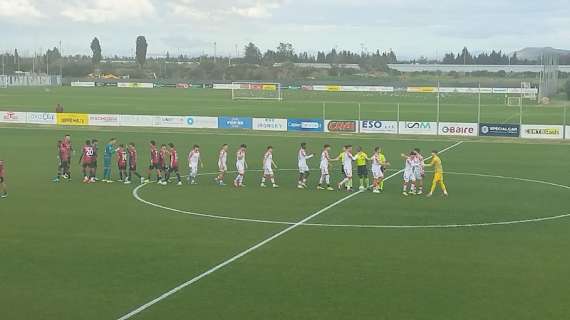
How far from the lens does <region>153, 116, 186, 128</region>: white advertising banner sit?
2544 inches

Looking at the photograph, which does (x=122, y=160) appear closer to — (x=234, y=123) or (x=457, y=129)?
(x=234, y=123)

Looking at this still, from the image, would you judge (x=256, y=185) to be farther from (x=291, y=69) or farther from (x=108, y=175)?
(x=291, y=69)

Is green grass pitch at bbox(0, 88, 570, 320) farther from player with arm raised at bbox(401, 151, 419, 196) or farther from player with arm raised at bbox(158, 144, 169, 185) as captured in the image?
player with arm raised at bbox(158, 144, 169, 185)

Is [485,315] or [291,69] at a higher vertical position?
[291,69]

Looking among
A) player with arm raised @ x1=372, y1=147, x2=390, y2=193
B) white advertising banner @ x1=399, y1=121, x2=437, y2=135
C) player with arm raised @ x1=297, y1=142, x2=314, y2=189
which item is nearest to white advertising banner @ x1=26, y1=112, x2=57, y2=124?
white advertising banner @ x1=399, y1=121, x2=437, y2=135

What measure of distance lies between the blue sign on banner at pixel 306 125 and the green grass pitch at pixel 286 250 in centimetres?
2502

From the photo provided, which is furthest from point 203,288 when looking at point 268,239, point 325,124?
point 325,124

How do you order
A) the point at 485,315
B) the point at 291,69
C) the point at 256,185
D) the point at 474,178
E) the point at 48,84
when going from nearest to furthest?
the point at 485,315, the point at 256,185, the point at 474,178, the point at 48,84, the point at 291,69

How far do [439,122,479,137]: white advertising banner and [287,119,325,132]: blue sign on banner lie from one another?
9.25 metres

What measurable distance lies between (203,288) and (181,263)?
227cm

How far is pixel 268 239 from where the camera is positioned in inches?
842

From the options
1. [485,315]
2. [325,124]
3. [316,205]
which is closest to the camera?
[485,315]

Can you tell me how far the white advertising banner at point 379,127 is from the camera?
60.1 m

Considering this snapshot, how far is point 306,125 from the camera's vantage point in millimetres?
62031
